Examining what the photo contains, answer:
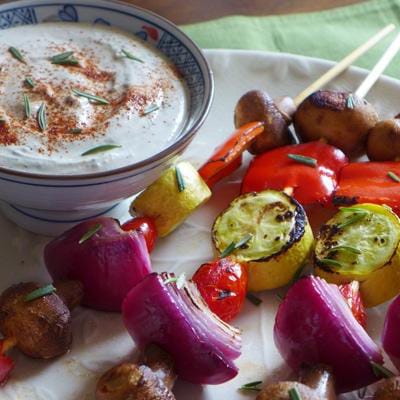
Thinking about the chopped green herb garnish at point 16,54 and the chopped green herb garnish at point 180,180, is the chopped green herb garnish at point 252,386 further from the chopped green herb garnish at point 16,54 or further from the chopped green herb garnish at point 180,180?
the chopped green herb garnish at point 16,54

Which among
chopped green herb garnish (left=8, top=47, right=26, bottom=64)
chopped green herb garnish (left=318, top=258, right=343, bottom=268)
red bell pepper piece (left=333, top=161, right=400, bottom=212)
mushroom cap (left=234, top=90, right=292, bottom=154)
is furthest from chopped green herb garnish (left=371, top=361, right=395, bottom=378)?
chopped green herb garnish (left=8, top=47, right=26, bottom=64)

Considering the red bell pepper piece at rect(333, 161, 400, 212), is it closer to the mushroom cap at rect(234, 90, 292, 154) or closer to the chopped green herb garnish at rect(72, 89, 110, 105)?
the mushroom cap at rect(234, 90, 292, 154)

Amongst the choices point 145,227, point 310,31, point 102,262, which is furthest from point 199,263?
point 310,31

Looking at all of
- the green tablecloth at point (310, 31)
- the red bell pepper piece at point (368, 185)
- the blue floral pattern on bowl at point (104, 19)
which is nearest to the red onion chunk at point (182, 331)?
the red bell pepper piece at point (368, 185)

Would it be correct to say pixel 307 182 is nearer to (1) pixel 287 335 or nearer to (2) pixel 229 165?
(2) pixel 229 165

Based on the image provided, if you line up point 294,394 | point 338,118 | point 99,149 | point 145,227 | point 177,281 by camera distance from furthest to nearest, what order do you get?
point 338,118, point 145,227, point 99,149, point 177,281, point 294,394

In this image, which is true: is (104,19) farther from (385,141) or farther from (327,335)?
(327,335)
